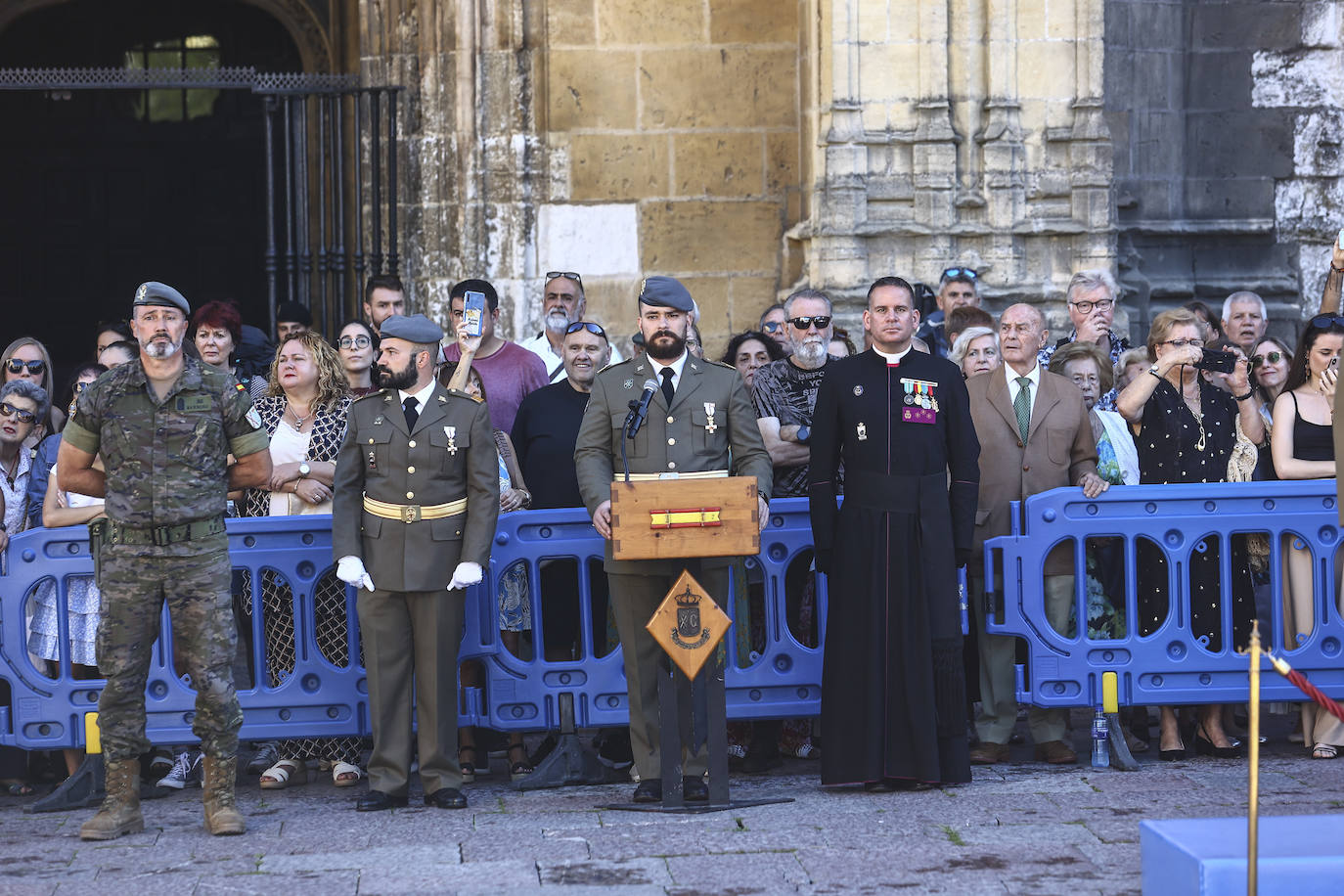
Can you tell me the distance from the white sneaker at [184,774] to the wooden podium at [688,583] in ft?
6.02

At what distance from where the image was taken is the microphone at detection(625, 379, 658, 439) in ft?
22.6

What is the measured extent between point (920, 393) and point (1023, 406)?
79 cm

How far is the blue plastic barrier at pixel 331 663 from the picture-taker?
729 centimetres

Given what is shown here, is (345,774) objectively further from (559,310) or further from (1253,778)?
(1253,778)

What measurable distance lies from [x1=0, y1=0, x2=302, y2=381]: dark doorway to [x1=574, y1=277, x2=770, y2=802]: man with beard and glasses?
24.1 ft

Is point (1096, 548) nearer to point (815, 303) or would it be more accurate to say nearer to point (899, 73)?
point (815, 303)

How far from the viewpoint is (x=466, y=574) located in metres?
6.83

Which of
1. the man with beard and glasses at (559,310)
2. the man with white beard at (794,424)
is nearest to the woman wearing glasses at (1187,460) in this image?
the man with white beard at (794,424)

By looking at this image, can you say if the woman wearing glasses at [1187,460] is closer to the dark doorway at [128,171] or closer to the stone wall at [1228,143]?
the stone wall at [1228,143]

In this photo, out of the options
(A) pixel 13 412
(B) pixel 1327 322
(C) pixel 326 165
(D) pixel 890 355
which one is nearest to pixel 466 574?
(D) pixel 890 355

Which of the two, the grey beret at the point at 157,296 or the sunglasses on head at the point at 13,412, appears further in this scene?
the sunglasses on head at the point at 13,412

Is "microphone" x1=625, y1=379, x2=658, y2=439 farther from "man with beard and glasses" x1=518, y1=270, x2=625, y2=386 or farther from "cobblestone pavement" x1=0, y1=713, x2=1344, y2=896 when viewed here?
"man with beard and glasses" x1=518, y1=270, x2=625, y2=386

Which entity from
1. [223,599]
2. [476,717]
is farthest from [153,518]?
[476,717]

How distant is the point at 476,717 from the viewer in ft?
24.3
